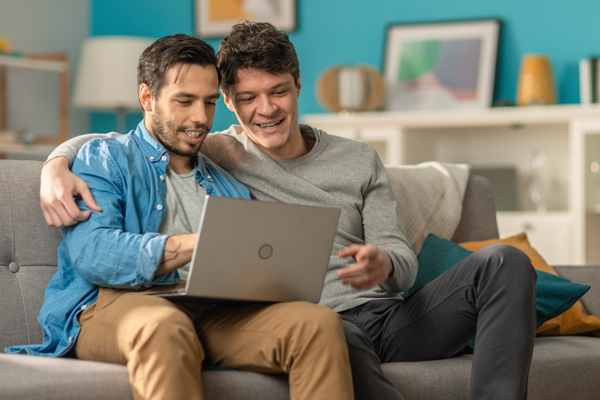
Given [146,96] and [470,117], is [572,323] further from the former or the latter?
[470,117]

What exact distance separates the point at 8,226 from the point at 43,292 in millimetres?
171

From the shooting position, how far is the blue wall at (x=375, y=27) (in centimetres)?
342

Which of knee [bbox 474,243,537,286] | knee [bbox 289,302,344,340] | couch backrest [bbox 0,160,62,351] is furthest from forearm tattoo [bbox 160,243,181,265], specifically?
knee [bbox 474,243,537,286]

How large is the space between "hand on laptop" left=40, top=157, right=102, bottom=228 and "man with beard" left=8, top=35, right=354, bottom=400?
2 centimetres

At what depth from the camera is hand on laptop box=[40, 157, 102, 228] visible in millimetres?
1369

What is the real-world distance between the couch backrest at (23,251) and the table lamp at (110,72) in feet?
6.69

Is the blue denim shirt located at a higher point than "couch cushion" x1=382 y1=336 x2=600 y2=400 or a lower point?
higher

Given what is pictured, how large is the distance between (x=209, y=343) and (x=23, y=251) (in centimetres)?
56

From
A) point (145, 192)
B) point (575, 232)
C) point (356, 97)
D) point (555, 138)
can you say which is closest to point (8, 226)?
point (145, 192)

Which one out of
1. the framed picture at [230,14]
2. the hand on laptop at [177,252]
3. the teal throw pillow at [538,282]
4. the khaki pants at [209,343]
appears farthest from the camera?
the framed picture at [230,14]

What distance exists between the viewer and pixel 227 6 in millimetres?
3979

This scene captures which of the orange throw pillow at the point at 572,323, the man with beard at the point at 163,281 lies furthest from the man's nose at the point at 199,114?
the orange throw pillow at the point at 572,323

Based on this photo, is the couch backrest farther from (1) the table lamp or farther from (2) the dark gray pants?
(1) the table lamp

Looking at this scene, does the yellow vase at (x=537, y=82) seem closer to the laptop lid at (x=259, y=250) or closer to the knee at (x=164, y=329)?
the laptop lid at (x=259, y=250)
